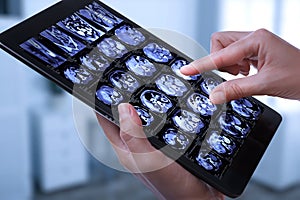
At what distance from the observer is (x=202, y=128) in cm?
57

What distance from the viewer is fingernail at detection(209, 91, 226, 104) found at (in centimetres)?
57

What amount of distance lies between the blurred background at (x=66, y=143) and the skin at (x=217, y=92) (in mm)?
1551

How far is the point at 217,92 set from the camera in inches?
22.6

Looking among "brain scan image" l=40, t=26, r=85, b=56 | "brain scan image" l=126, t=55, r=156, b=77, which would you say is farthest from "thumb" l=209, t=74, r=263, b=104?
"brain scan image" l=40, t=26, r=85, b=56

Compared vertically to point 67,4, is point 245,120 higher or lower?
lower

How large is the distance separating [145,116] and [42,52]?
0.16 metres

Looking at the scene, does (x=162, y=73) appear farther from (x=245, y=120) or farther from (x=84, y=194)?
(x=84, y=194)

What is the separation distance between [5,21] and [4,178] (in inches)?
31.4

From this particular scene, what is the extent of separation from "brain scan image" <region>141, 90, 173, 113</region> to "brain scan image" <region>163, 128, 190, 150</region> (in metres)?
0.03

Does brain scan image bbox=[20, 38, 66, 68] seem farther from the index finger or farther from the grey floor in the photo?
the grey floor

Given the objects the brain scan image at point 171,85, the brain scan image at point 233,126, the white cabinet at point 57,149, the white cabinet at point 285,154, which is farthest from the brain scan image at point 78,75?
the white cabinet at point 285,154

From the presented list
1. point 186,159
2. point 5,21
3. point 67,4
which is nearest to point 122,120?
point 186,159

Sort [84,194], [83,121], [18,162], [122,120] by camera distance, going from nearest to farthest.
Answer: [122,120], [83,121], [18,162], [84,194]

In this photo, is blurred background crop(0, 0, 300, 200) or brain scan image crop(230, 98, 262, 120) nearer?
brain scan image crop(230, 98, 262, 120)
